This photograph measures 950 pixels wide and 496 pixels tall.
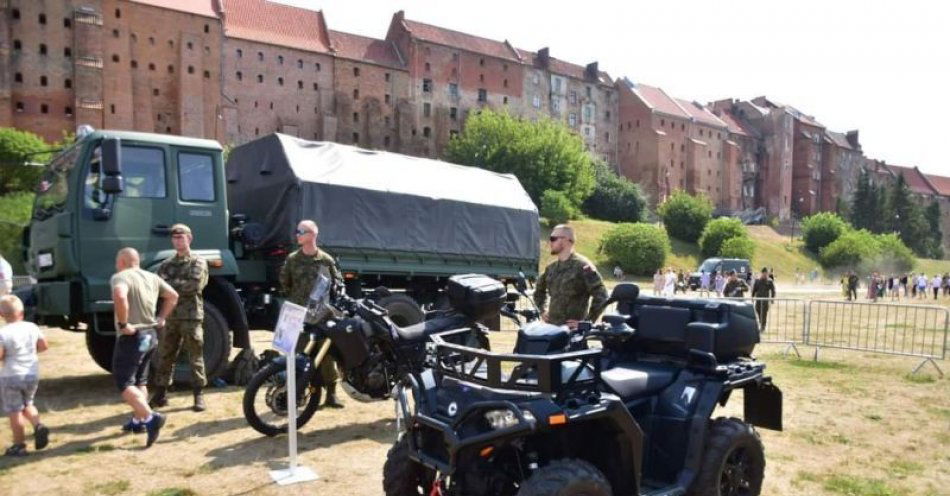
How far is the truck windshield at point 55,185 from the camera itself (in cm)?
736

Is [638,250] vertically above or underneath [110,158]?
underneath

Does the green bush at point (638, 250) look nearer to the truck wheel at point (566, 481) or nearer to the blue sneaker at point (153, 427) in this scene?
the blue sneaker at point (153, 427)

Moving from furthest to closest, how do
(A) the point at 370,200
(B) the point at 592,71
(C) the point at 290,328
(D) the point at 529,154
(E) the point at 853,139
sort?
(E) the point at 853,139 < (B) the point at 592,71 < (D) the point at 529,154 < (A) the point at 370,200 < (C) the point at 290,328

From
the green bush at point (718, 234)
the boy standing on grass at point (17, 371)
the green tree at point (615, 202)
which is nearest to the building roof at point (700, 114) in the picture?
the green tree at point (615, 202)

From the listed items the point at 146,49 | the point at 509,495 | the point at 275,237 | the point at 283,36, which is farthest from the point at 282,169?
the point at 283,36

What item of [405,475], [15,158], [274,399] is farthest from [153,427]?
[15,158]

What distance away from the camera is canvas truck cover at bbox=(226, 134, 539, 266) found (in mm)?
8977

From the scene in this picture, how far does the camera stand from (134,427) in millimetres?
6066

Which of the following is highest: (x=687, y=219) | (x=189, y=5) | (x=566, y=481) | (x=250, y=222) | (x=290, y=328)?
(x=189, y=5)

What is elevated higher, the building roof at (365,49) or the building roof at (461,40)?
the building roof at (461,40)

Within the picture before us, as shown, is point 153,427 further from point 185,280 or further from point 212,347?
point 212,347

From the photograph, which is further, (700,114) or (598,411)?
(700,114)

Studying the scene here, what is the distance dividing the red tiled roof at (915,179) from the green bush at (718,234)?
75.7m

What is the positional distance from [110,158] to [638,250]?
4550cm
